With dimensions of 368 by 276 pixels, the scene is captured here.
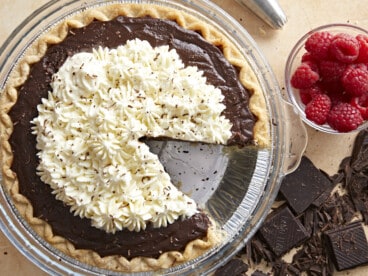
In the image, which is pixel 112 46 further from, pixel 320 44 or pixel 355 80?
pixel 355 80

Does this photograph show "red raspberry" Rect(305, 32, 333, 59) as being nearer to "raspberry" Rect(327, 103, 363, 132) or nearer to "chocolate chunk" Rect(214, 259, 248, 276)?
"raspberry" Rect(327, 103, 363, 132)

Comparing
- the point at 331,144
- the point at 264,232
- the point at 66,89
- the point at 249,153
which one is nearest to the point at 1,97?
the point at 66,89

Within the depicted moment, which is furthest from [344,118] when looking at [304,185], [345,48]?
[304,185]

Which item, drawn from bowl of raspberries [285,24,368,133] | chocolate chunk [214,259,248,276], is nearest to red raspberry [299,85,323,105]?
bowl of raspberries [285,24,368,133]

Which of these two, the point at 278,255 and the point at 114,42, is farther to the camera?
the point at 278,255

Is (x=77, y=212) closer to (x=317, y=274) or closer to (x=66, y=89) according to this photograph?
(x=66, y=89)

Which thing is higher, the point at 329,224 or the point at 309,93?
the point at 309,93
